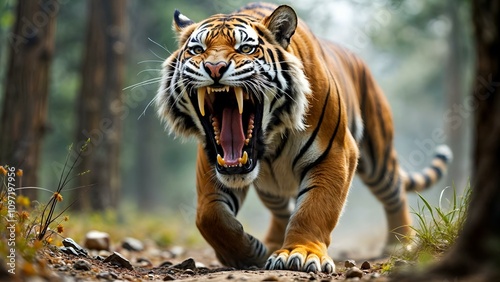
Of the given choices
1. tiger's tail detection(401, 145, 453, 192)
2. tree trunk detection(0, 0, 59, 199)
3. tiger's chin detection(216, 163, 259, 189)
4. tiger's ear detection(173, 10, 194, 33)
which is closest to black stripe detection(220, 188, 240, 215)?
tiger's chin detection(216, 163, 259, 189)

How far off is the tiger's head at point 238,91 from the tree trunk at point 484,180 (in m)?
2.01

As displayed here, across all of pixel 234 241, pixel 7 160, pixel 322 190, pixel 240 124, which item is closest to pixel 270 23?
pixel 240 124

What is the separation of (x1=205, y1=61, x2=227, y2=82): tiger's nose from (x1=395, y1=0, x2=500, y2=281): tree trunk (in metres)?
1.98

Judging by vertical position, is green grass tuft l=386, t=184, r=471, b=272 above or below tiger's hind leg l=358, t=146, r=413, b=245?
below

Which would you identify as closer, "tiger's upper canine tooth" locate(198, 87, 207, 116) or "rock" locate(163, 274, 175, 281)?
"rock" locate(163, 274, 175, 281)

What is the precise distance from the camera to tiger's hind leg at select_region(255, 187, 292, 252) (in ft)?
22.3

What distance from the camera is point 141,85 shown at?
22.4ft

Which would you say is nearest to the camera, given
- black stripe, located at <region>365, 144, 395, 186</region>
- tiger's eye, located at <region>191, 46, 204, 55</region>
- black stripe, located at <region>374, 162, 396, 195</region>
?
tiger's eye, located at <region>191, 46, 204, 55</region>

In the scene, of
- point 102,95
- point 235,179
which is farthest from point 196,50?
point 102,95

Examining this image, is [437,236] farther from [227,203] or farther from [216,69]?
[216,69]

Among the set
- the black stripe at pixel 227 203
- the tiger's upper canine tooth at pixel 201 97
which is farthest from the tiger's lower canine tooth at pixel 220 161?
the black stripe at pixel 227 203

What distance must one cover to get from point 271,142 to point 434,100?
1178 inches

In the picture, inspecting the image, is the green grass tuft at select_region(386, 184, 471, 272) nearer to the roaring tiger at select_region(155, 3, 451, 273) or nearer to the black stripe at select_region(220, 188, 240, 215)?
the roaring tiger at select_region(155, 3, 451, 273)

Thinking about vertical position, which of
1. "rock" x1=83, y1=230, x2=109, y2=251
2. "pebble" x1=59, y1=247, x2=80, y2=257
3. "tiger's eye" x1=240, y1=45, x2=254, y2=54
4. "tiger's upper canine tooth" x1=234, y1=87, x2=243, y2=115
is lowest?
"pebble" x1=59, y1=247, x2=80, y2=257
